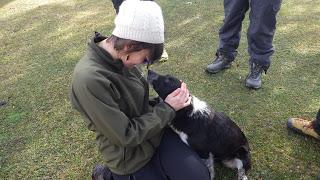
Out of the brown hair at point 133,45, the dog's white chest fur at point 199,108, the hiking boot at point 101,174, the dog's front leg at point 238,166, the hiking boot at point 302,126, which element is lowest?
the hiking boot at point 302,126

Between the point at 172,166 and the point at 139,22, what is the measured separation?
1155 millimetres

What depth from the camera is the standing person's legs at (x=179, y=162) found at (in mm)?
2811

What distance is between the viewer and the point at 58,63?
216 inches

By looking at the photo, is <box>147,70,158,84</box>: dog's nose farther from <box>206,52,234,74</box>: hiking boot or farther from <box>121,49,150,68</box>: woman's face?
<box>206,52,234,74</box>: hiking boot

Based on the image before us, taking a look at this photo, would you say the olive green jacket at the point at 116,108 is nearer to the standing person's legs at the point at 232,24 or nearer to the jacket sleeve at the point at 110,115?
the jacket sleeve at the point at 110,115

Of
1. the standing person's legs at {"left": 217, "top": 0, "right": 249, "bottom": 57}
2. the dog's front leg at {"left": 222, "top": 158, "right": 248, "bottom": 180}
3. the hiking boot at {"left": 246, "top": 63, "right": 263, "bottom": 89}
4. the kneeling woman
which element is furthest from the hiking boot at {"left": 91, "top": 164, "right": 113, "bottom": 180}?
the standing person's legs at {"left": 217, "top": 0, "right": 249, "bottom": 57}

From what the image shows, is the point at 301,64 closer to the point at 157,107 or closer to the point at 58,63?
the point at 157,107

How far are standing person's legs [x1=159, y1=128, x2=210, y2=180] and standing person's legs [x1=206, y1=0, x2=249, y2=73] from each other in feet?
6.57

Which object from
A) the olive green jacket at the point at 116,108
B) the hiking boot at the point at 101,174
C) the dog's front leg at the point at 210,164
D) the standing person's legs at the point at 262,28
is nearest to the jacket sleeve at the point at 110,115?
the olive green jacket at the point at 116,108

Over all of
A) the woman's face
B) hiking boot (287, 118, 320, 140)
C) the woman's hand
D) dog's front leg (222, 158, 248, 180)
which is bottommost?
hiking boot (287, 118, 320, 140)

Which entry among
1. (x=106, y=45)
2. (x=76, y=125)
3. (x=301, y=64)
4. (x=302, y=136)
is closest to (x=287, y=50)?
(x=301, y=64)

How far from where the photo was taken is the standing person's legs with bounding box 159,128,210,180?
281 cm

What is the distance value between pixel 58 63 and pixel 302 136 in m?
3.48

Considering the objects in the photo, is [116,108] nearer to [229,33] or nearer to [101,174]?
[101,174]
